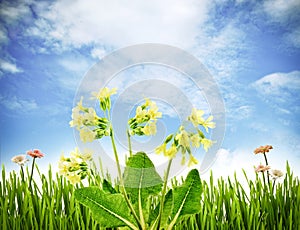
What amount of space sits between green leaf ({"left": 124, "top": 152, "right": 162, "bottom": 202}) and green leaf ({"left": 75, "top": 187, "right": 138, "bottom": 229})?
41 millimetres

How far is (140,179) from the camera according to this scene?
869 millimetres

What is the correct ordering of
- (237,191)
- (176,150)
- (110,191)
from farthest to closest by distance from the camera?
1. (237,191)
2. (110,191)
3. (176,150)

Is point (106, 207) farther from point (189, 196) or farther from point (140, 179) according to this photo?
point (189, 196)

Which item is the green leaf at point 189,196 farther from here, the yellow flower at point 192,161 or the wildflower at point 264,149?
the wildflower at point 264,149

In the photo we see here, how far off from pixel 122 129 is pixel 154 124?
8cm

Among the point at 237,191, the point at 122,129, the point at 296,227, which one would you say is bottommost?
the point at 296,227

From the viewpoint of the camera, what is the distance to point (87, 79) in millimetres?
894

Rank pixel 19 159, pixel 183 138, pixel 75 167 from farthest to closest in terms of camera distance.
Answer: pixel 19 159, pixel 75 167, pixel 183 138

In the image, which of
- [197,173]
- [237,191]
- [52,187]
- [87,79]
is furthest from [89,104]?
[237,191]

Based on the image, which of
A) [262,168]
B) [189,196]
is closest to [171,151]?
[189,196]

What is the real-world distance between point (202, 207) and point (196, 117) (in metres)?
0.46

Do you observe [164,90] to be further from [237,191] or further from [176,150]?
[237,191]

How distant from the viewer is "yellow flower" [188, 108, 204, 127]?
830 mm

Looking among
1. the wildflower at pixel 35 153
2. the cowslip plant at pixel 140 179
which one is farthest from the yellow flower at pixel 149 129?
the wildflower at pixel 35 153
